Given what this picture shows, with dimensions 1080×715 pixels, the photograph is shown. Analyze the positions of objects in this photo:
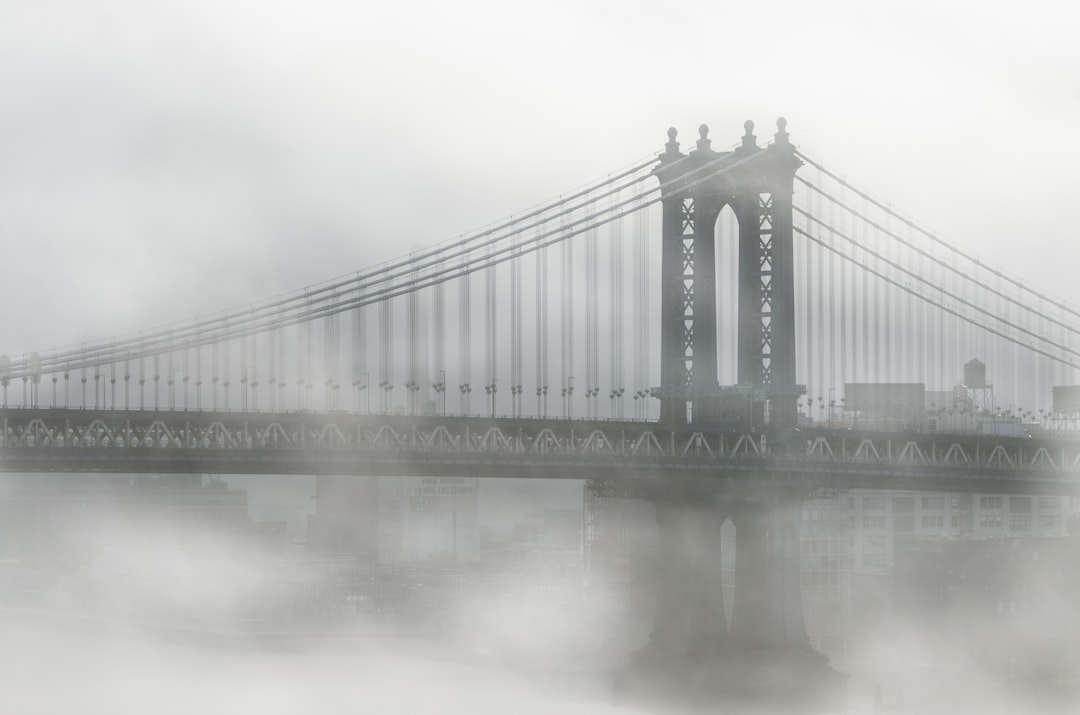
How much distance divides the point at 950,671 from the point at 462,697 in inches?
1191

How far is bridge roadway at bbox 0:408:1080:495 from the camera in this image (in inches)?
2532

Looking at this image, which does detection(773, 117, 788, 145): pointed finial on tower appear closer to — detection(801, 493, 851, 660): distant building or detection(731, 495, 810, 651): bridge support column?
detection(731, 495, 810, 651): bridge support column

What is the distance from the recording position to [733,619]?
7844 cm

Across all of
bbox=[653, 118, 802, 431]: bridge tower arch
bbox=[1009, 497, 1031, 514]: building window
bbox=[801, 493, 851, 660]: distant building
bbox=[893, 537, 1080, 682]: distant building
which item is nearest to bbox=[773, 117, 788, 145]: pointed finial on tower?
bbox=[653, 118, 802, 431]: bridge tower arch

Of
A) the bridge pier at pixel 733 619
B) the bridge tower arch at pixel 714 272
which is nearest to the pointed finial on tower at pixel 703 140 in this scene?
the bridge tower arch at pixel 714 272

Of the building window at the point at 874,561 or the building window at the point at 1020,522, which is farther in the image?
the building window at the point at 1020,522

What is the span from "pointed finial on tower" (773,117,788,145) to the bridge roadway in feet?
41.5

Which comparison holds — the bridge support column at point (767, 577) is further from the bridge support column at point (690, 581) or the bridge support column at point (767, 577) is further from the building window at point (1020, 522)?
the building window at point (1020, 522)

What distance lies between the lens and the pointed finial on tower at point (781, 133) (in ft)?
263

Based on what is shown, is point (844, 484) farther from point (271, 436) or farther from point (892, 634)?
point (892, 634)

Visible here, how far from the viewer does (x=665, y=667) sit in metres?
78.4

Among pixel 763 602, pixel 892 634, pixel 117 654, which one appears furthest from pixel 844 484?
pixel 117 654

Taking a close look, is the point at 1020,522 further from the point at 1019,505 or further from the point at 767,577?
the point at 767,577

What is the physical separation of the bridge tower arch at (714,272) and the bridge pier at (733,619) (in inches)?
→ 149
